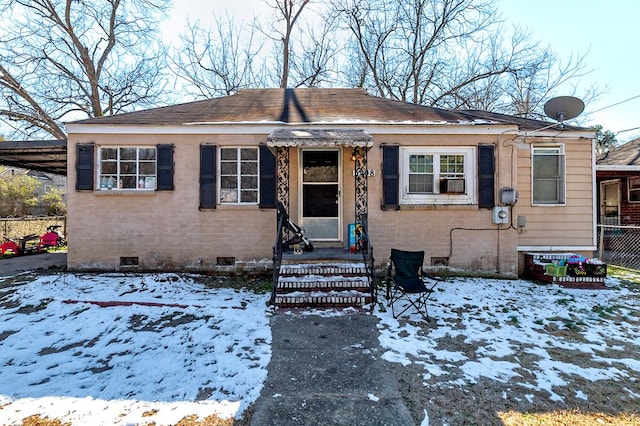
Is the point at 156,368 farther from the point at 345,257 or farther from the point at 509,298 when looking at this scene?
the point at 509,298

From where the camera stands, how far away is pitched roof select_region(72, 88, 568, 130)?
23.9 ft

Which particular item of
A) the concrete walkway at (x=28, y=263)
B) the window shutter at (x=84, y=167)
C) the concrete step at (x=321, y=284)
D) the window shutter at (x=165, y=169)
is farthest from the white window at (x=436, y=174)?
the concrete walkway at (x=28, y=263)

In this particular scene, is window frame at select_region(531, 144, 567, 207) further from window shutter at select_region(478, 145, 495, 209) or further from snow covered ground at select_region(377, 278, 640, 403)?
snow covered ground at select_region(377, 278, 640, 403)

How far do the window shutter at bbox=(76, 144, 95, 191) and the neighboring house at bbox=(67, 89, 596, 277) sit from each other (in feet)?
0.07

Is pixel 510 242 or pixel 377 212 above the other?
pixel 377 212

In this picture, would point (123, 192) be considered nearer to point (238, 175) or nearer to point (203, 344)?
point (238, 175)

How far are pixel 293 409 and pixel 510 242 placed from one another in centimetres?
655

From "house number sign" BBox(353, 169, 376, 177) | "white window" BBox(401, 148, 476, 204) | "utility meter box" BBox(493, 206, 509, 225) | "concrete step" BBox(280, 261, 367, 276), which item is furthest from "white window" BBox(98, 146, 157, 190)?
"utility meter box" BBox(493, 206, 509, 225)

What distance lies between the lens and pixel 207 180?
703cm

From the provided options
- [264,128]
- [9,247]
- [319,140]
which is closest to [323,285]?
[319,140]

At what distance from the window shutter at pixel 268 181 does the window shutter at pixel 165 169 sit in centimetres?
204

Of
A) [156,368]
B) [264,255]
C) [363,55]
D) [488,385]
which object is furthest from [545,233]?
[363,55]

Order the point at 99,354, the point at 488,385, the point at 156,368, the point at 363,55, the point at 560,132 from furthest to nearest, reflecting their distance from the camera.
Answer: the point at 363,55 < the point at 560,132 < the point at 99,354 < the point at 156,368 < the point at 488,385

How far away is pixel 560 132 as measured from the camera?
7.65m
